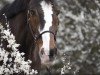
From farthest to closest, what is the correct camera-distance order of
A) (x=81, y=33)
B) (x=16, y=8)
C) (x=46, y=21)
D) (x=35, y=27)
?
(x=81, y=33), (x=16, y=8), (x=35, y=27), (x=46, y=21)

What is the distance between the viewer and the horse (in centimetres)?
487

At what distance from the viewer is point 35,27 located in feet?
16.7

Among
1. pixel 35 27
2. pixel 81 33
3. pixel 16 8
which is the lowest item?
pixel 35 27

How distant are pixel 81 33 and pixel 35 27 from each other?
546 cm

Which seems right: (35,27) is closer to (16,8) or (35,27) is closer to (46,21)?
(46,21)

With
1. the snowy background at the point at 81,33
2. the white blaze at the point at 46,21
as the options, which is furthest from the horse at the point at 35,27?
the snowy background at the point at 81,33

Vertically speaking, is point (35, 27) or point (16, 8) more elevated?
point (16, 8)

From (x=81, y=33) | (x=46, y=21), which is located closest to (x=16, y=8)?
(x=46, y=21)

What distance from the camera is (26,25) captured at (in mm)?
5355

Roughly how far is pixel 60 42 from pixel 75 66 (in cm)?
75

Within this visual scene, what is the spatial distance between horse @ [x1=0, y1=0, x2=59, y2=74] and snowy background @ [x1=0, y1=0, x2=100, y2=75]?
15.0 ft

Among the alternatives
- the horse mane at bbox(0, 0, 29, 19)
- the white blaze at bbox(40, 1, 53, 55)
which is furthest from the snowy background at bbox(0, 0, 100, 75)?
the white blaze at bbox(40, 1, 53, 55)

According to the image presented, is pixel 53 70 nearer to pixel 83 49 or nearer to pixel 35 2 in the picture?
pixel 83 49

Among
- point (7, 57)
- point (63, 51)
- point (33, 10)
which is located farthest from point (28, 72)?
point (63, 51)
